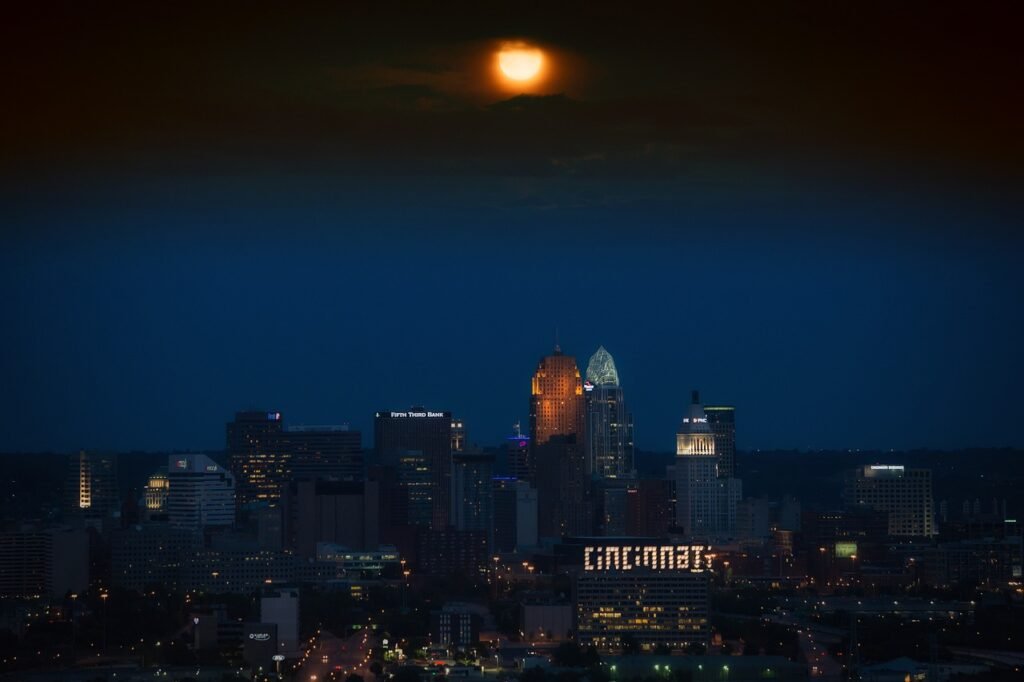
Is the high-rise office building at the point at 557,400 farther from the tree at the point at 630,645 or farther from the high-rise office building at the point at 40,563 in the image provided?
the tree at the point at 630,645

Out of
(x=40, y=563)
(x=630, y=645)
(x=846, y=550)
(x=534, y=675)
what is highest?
(x=846, y=550)

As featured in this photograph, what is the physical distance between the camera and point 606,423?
135 ft

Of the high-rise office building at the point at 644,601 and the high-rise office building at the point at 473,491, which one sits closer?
the high-rise office building at the point at 644,601

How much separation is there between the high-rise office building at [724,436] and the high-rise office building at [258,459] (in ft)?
19.6

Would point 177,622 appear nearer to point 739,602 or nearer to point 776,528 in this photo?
point 739,602

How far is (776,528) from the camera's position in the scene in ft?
113

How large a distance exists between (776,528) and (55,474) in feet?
44.0

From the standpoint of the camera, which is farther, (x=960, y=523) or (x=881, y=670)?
(x=960, y=523)

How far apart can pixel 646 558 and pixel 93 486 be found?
7.27 meters

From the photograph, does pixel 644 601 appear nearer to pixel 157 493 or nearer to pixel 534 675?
pixel 534 675

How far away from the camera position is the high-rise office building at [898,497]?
32.9 metres

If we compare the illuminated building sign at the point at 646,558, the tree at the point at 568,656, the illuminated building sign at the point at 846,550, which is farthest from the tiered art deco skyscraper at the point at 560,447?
the tree at the point at 568,656

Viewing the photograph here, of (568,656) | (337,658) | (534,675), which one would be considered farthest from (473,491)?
(534,675)

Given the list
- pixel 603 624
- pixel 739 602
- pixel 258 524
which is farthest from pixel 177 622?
pixel 258 524
